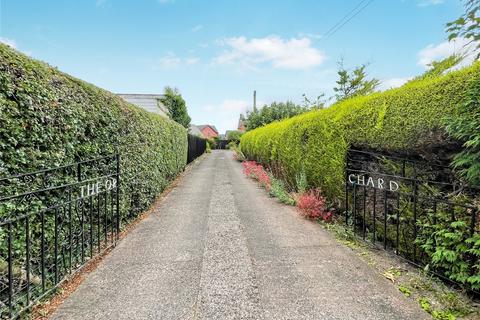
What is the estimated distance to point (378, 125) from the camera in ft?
12.7

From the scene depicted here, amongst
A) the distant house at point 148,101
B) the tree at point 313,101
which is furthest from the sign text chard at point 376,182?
the distant house at point 148,101

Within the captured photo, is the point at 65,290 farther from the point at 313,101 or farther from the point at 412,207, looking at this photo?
the point at 313,101

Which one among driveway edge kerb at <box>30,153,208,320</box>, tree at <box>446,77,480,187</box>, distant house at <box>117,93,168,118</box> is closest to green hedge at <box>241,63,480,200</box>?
tree at <box>446,77,480,187</box>

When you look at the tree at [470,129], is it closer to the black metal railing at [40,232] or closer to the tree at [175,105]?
the black metal railing at [40,232]

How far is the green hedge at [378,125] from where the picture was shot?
2.85 metres

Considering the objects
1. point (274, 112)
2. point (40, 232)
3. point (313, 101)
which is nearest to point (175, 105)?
point (274, 112)

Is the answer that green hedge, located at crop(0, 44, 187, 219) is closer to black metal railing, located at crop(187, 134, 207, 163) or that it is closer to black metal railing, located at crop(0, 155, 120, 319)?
black metal railing, located at crop(0, 155, 120, 319)

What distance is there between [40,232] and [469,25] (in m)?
4.19

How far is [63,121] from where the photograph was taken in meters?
3.06

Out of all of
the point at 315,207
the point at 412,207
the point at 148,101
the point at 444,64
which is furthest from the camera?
the point at 148,101

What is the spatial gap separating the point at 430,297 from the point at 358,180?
193cm

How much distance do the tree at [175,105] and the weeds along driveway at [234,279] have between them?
68.0 feet

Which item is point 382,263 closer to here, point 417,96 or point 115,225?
point 417,96

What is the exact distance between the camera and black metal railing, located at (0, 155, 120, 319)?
2.25 metres
